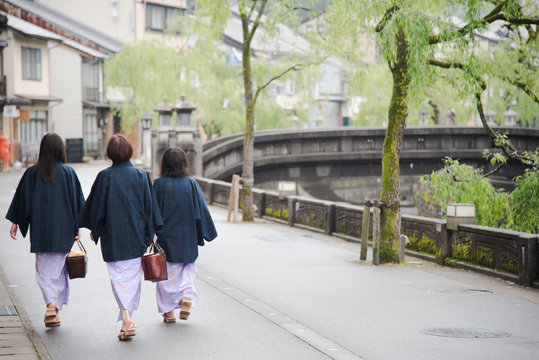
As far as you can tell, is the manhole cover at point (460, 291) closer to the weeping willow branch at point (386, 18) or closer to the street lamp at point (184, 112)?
the weeping willow branch at point (386, 18)

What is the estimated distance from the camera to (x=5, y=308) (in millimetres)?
8891

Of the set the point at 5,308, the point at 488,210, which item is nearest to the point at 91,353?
the point at 5,308

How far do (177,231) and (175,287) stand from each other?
0.56 metres

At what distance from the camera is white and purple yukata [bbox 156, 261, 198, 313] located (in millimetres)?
8398

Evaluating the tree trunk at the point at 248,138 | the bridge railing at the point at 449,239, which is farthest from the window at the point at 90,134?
the bridge railing at the point at 449,239

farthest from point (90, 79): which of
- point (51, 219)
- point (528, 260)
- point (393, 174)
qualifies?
point (51, 219)

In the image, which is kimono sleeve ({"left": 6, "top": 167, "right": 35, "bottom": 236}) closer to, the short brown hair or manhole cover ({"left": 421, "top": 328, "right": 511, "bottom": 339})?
the short brown hair

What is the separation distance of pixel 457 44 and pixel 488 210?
515 cm

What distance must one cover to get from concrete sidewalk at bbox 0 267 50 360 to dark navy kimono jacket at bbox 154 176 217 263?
155 cm

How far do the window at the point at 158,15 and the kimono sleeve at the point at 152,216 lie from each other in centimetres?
5420

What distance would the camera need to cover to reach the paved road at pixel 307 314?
7.49m

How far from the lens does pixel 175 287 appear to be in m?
8.42

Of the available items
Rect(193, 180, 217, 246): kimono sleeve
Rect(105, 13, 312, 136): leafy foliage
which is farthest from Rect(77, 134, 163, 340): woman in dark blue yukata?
Rect(105, 13, 312, 136): leafy foliage

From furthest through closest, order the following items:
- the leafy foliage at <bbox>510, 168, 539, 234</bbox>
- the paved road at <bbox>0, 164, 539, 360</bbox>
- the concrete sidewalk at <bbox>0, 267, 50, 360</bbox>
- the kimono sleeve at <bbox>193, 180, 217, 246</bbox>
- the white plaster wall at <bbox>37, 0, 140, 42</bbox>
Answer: the white plaster wall at <bbox>37, 0, 140, 42</bbox> → the leafy foliage at <bbox>510, 168, 539, 234</bbox> → the kimono sleeve at <bbox>193, 180, 217, 246</bbox> → the paved road at <bbox>0, 164, 539, 360</bbox> → the concrete sidewalk at <bbox>0, 267, 50, 360</bbox>
